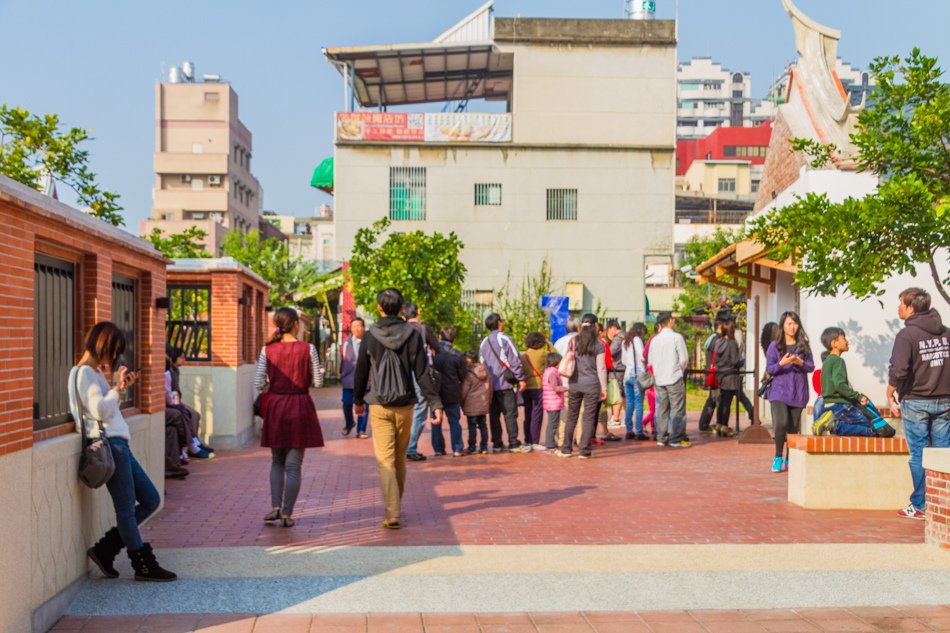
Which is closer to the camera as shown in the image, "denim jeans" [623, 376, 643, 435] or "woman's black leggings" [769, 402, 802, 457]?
"woman's black leggings" [769, 402, 802, 457]

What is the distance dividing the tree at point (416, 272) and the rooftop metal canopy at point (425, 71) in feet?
25.8

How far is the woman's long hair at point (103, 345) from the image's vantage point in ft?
21.4

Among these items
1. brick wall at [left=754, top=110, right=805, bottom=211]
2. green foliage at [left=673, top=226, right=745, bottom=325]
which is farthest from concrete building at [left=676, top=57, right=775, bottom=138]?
brick wall at [left=754, top=110, right=805, bottom=211]

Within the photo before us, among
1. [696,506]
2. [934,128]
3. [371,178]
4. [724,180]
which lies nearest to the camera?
[934,128]

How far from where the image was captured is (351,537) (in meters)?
8.45

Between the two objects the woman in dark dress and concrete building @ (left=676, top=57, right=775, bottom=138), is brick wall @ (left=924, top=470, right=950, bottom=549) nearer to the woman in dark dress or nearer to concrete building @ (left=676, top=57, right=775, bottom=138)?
the woman in dark dress

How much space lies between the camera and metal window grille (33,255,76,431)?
6.28m

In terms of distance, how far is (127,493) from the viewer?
6711mm

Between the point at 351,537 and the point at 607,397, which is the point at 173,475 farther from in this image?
the point at 607,397

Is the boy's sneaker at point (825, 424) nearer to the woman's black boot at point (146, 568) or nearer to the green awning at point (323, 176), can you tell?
the woman's black boot at point (146, 568)

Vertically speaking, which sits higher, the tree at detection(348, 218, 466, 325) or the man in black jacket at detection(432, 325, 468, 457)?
the tree at detection(348, 218, 466, 325)

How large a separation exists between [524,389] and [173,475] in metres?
5.03

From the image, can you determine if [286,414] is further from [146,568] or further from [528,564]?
[528,564]

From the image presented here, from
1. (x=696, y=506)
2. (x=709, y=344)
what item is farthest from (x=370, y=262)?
(x=696, y=506)
